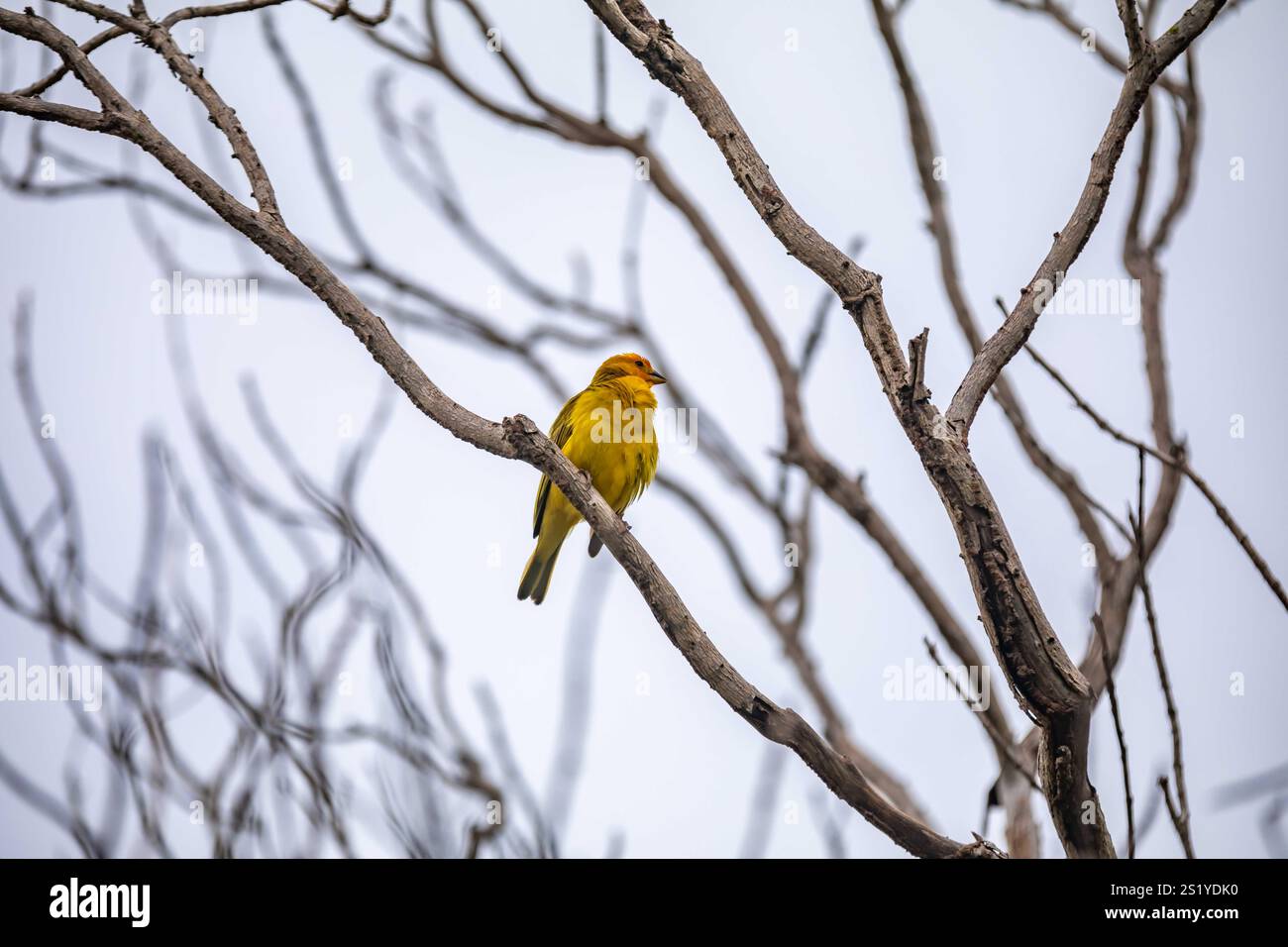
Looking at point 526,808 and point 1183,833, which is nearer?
point 1183,833

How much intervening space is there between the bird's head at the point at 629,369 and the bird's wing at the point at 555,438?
10.6 inches

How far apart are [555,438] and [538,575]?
77cm

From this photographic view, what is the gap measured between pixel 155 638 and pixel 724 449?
305cm

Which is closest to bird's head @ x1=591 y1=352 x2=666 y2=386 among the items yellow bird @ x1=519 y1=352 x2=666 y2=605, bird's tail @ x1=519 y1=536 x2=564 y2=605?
yellow bird @ x1=519 y1=352 x2=666 y2=605

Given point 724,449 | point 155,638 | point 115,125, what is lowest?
point 155,638

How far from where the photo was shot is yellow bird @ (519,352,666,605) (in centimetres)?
595

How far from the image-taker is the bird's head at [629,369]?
6.51 m

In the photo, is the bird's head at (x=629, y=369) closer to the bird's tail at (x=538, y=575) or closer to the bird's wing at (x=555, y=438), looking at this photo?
the bird's wing at (x=555, y=438)

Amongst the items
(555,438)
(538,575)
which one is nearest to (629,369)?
(555,438)

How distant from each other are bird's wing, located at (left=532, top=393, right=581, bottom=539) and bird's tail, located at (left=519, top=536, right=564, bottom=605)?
0.24 meters
